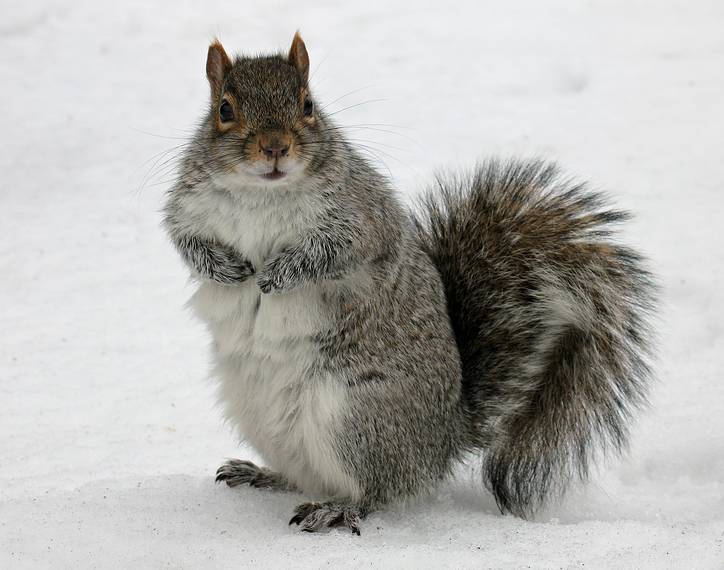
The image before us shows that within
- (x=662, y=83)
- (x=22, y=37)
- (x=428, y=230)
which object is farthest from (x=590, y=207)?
(x=22, y=37)

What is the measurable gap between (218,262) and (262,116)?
36 centimetres

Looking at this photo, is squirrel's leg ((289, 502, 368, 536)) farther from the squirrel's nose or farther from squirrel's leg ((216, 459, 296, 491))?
the squirrel's nose

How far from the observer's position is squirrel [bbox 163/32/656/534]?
2.55m

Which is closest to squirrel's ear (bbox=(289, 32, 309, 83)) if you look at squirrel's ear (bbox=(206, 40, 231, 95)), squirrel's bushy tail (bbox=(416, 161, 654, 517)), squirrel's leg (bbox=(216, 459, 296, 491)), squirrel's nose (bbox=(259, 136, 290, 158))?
squirrel's ear (bbox=(206, 40, 231, 95))

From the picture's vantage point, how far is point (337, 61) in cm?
581

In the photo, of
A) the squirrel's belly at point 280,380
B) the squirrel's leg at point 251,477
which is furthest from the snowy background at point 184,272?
the squirrel's belly at point 280,380

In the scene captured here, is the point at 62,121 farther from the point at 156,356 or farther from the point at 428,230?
the point at 428,230

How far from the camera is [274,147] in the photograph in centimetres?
243

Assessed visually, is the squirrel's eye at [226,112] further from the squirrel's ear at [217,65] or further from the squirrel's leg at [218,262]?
the squirrel's leg at [218,262]

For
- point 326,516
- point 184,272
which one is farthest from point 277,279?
point 184,272

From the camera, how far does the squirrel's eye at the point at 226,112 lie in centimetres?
258

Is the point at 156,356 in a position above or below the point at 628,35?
below

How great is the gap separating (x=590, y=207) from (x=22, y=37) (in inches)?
173

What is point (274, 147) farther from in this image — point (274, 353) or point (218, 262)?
point (274, 353)
